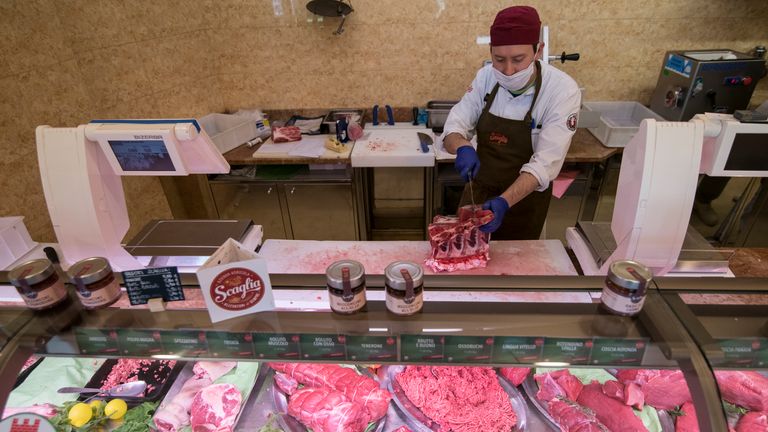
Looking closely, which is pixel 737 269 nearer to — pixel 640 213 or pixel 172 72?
pixel 640 213

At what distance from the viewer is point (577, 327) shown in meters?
1.10

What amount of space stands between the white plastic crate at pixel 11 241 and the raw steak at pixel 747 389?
9.98ft

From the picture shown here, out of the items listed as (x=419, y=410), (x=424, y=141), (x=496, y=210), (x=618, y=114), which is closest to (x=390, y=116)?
(x=424, y=141)

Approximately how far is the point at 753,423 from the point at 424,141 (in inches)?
124

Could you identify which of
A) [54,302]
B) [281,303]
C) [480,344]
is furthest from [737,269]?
[54,302]

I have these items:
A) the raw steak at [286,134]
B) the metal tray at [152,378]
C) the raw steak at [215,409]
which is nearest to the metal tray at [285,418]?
the raw steak at [215,409]

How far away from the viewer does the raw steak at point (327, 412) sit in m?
1.54

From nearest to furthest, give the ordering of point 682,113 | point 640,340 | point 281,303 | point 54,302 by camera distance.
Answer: point 640,340 < point 54,302 < point 281,303 < point 682,113

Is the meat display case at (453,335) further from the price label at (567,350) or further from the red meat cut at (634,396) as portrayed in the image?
the red meat cut at (634,396)

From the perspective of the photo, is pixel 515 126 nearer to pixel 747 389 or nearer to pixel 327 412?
pixel 747 389

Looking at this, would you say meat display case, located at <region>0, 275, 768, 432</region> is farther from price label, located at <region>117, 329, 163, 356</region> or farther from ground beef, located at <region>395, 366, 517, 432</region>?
ground beef, located at <region>395, 366, 517, 432</region>

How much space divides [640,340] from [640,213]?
0.70 meters

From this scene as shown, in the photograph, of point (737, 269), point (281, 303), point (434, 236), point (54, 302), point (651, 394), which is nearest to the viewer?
point (54, 302)

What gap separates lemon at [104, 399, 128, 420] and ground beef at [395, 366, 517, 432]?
3.47ft
